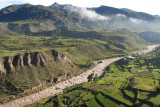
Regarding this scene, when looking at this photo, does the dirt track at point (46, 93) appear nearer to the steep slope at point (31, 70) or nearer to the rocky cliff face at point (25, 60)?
the steep slope at point (31, 70)

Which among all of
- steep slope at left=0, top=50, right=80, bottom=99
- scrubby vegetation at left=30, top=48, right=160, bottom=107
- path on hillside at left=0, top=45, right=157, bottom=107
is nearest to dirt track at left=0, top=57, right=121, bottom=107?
path on hillside at left=0, top=45, right=157, bottom=107

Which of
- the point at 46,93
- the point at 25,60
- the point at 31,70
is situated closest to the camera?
the point at 46,93

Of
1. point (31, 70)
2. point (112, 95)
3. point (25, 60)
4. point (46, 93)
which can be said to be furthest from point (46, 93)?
point (112, 95)

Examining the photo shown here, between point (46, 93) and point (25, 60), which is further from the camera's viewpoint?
point (25, 60)

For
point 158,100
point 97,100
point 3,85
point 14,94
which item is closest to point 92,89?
point 97,100

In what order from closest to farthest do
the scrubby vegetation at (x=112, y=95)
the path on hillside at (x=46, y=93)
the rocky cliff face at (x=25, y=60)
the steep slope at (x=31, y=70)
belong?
the scrubby vegetation at (x=112, y=95) < the path on hillside at (x=46, y=93) < the steep slope at (x=31, y=70) < the rocky cliff face at (x=25, y=60)

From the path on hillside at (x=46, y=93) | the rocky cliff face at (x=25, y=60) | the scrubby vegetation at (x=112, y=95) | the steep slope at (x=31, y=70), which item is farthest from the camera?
the rocky cliff face at (x=25, y=60)

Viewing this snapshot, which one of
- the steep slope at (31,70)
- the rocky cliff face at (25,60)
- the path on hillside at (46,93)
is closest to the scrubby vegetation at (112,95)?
A: the path on hillside at (46,93)

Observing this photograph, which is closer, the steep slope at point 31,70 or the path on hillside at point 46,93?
the path on hillside at point 46,93

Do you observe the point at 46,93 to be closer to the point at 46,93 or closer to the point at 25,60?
the point at 46,93

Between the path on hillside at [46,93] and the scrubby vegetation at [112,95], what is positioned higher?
the scrubby vegetation at [112,95]

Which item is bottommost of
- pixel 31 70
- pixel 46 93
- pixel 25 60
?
pixel 46 93
